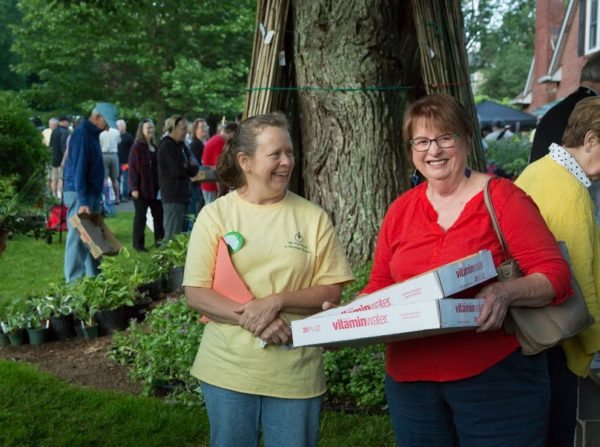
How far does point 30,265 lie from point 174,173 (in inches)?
101

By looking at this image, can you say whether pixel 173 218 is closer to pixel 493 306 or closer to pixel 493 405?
pixel 493 405

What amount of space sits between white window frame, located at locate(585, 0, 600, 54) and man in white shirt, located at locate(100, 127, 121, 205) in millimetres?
18306

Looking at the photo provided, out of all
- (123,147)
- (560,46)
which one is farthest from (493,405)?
(560,46)

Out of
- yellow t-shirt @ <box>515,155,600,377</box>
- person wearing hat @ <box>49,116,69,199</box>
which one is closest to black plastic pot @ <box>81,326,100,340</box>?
yellow t-shirt @ <box>515,155,600,377</box>

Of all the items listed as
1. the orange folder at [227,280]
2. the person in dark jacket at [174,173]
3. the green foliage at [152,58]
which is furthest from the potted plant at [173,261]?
the green foliage at [152,58]

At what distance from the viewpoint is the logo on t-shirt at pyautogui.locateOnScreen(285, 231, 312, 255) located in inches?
122

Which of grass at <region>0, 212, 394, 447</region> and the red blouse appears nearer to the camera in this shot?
the red blouse

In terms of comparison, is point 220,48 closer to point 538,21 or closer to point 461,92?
point 538,21

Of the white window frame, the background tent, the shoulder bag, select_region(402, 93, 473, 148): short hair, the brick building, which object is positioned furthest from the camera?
the background tent

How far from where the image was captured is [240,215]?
10.4ft

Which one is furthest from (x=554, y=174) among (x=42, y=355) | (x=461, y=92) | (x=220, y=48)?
(x=220, y=48)

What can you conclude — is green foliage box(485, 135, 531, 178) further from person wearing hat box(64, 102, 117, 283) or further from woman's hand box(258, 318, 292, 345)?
woman's hand box(258, 318, 292, 345)

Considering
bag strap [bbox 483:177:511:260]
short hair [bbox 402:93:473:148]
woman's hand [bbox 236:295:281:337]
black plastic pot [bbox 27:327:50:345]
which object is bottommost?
black plastic pot [bbox 27:327:50:345]

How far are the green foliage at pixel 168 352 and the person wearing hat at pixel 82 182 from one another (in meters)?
2.72
